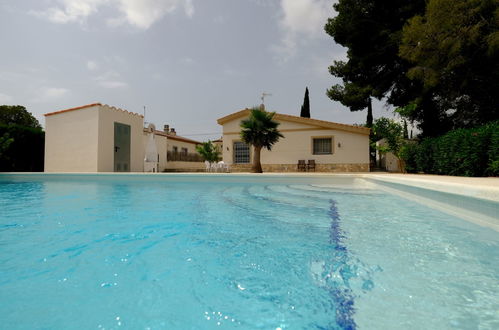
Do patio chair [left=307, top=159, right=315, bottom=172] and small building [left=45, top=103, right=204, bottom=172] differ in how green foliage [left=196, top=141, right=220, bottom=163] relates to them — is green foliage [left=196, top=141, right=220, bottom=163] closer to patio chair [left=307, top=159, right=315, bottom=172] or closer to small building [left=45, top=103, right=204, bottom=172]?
small building [left=45, top=103, right=204, bottom=172]

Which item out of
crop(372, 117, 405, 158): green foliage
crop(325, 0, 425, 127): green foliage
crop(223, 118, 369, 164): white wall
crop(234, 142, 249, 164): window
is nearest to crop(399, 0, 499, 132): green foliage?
crop(372, 117, 405, 158): green foliage

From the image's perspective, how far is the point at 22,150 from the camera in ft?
52.5

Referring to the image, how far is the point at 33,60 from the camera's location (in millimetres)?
11703

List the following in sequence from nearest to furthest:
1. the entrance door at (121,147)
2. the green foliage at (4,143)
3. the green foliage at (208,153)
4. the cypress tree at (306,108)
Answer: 1. the green foliage at (4,143)
2. the entrance door at (121,147)
3. the green foliage at (208,153)
4. the cypress tree at (306,108)

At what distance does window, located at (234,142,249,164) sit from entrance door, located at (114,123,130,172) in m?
6.94

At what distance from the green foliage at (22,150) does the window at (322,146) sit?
18014 millimetres

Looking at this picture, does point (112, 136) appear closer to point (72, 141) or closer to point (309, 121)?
point (72, 141)

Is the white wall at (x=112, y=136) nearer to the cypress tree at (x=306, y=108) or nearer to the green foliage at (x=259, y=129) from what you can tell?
the green foliage at (x=259, y=129)

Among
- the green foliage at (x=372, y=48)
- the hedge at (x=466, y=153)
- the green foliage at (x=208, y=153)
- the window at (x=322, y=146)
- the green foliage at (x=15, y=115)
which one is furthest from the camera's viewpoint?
the green foliage at (x=15, y=115)

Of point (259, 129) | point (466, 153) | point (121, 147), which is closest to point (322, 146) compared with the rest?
point (259, 129)

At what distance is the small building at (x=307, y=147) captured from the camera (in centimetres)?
1562

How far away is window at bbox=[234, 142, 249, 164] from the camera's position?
57.5ft

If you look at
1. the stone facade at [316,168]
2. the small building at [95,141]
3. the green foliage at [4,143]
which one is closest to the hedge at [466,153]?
the stone facade at [316,168]

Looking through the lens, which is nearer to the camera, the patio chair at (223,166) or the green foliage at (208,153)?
the patio chair at (223,166)
